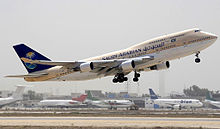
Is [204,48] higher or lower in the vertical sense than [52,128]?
higher

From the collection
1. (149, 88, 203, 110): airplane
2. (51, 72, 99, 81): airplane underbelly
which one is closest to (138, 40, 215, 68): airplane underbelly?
(51, 72, 99, 81): airplane underbelly

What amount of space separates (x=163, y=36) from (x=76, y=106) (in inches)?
3197

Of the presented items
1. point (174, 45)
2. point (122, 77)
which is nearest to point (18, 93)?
point (122, 77)

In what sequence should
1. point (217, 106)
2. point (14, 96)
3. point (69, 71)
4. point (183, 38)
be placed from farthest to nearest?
point (217, 106)
point (14, 96)
point (69, 71)
point (183, 38)

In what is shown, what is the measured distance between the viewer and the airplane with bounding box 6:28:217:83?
47.8 m

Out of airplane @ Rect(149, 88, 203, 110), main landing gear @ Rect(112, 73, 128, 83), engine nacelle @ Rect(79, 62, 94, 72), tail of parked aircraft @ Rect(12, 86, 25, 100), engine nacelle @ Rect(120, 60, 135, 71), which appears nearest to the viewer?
engine nacelle @ Rect(120, 60, 135, 71)

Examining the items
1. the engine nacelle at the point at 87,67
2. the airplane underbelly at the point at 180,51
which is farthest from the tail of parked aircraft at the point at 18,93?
the airplane underbelly at the point at 180,51

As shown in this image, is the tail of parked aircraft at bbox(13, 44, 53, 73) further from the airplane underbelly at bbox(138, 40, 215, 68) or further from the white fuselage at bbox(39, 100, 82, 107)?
the white fuselage at bbox(39, 100, 82, 107)

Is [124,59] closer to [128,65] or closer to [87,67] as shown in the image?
[128,65]

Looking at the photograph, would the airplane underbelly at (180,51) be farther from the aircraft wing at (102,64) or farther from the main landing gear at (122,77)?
the main landing gear at (122,77)

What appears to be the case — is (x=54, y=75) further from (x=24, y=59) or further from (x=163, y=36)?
(x=163, y=36)

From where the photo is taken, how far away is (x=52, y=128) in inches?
1433

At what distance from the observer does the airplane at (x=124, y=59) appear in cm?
4775

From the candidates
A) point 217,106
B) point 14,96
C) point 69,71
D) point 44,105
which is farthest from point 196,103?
point 69,71
